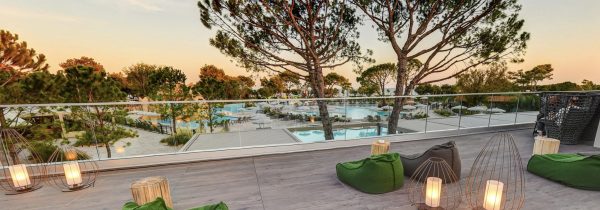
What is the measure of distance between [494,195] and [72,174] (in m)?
4.29

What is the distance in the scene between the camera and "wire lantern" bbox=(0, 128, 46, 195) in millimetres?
2660

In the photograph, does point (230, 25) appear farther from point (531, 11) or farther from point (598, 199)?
point (531, 11)

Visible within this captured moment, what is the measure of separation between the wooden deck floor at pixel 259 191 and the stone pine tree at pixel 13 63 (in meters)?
11.8

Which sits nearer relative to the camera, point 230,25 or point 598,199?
point 598,199

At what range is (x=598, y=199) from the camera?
227 cm

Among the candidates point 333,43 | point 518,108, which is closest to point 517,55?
point 518,108

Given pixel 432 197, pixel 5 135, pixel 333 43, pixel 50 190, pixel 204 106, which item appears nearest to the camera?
pixel 432 197

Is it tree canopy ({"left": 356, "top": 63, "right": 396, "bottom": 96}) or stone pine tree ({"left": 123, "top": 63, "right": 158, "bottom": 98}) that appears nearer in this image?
tree canopy ({"left": 356, "top": 63, "right": 396, "bottom": 96})

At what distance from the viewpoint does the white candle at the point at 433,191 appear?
1.98 meters

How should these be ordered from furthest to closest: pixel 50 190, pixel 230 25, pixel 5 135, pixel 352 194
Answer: pixel 230 25 < pixel 5 135 < pixel 50 190 < pixel 352 194

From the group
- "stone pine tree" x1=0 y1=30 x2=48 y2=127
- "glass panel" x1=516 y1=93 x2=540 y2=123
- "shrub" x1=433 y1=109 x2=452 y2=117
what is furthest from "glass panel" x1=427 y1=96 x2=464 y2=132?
"stone pine tree" x1=0 y1=30 x2=48 y2=127

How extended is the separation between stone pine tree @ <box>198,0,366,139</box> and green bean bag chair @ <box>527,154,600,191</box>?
4.05 m

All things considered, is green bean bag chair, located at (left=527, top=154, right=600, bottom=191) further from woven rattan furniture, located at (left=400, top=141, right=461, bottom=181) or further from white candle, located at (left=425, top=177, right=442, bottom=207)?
white candle, located at (left=425, top=177, right=442, bottom=207)

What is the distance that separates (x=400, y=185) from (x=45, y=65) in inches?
720
